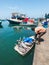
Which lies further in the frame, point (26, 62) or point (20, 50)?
point (20, 50)

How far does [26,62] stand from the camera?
51.7 feet

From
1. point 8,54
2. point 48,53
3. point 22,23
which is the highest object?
point 48,53

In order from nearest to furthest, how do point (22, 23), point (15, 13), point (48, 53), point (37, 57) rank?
point (37, 57), point (48, 53), point (22, 23), point (15, 13)

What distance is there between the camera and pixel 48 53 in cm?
1573

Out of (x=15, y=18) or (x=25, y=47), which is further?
(x=15, y=18)

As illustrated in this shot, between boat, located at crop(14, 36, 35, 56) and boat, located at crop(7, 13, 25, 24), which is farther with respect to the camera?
boat, located at crop(7, 13, 25, 24)

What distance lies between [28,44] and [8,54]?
2860mm

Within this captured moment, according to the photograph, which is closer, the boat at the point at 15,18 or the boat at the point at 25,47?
the boat at the point at 25,47

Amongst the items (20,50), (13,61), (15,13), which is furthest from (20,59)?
(15,13)

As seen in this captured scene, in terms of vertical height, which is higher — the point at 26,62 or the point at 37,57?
the point at 37,57

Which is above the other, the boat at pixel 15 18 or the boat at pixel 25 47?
the boat at pixel 25 47

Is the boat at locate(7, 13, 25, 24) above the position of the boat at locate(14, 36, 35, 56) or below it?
below

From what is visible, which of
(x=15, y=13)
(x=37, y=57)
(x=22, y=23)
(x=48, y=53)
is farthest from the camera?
(x=15, y=13)

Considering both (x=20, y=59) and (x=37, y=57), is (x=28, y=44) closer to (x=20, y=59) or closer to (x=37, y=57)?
(x=20, y=59)
